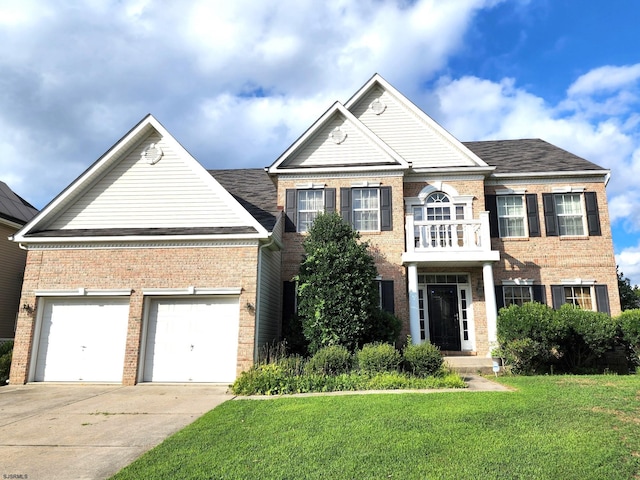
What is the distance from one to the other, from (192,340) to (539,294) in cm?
1137

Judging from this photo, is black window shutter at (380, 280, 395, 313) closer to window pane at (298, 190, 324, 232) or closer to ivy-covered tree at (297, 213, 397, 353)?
ivy-covered tree at (297, 213, 397, 353)

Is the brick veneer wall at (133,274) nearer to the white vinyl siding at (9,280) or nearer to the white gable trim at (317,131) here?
the white gable trim at (317,131)

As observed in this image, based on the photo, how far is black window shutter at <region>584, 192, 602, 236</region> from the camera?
14.5m

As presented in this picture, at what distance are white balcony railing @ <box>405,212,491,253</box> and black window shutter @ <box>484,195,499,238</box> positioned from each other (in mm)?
1483

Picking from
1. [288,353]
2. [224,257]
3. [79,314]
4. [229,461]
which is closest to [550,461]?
[229,461]

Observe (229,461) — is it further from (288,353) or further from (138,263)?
(138,263)

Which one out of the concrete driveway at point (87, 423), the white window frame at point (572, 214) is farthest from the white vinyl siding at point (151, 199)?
the white window frame at point (572, 214)

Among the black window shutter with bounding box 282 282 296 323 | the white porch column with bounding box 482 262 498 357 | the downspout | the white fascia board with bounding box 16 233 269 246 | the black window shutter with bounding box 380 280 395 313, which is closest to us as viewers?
the downspout

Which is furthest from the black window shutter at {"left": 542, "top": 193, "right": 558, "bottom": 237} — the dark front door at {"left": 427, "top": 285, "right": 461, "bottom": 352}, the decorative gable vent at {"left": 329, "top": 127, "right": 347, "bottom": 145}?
the decorative gable vent at {"left": 329, "top": 127, "right": 347, "bottom": 145}

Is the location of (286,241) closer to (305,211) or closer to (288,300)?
(305,211)

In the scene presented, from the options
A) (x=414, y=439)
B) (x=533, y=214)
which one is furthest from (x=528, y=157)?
(x=414, y=439)

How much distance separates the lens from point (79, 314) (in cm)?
1175

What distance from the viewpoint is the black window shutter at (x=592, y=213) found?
14.5m

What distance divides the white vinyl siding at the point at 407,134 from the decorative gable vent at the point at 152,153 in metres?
7.45
